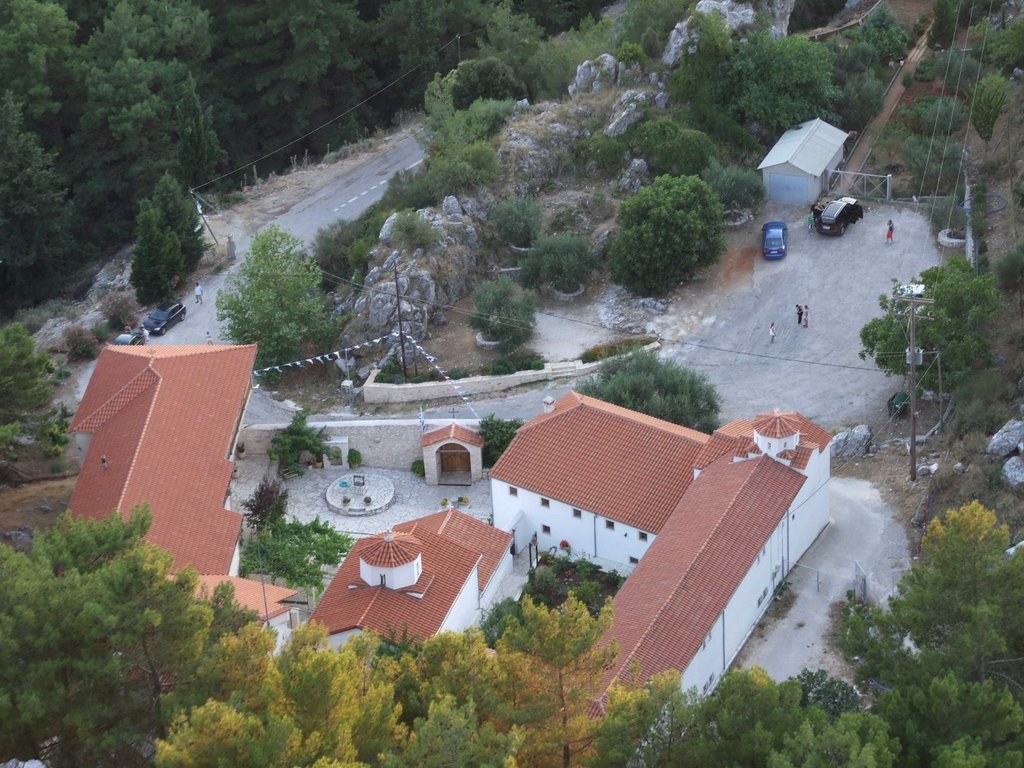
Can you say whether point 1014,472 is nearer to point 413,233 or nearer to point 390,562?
point 390,562

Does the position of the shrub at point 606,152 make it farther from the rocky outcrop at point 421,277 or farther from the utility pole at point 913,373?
the utility pole at point 913,373

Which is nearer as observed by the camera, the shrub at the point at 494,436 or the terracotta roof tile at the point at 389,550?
the terracotta roof tile at the point at 389,550

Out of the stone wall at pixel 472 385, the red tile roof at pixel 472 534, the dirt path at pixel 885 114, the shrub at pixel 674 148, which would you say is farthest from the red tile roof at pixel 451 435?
the dirt path at pixel 885 114

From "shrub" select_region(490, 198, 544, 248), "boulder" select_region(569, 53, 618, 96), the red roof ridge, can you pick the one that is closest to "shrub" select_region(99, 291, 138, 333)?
the red roof ridge

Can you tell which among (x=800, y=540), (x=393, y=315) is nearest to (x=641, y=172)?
(x=393, y=315)

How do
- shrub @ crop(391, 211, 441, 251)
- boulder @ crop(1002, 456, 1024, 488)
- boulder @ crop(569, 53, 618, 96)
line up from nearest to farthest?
boulder @ crop(1002, 456, 1024, 488) → shrub @ crop(391, 211, 441, 251) → boulder @ crop(569, 53, 618, 96)

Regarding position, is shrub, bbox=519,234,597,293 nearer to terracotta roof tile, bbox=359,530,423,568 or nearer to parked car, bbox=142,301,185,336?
parked car, bbox=142,301,185,336
